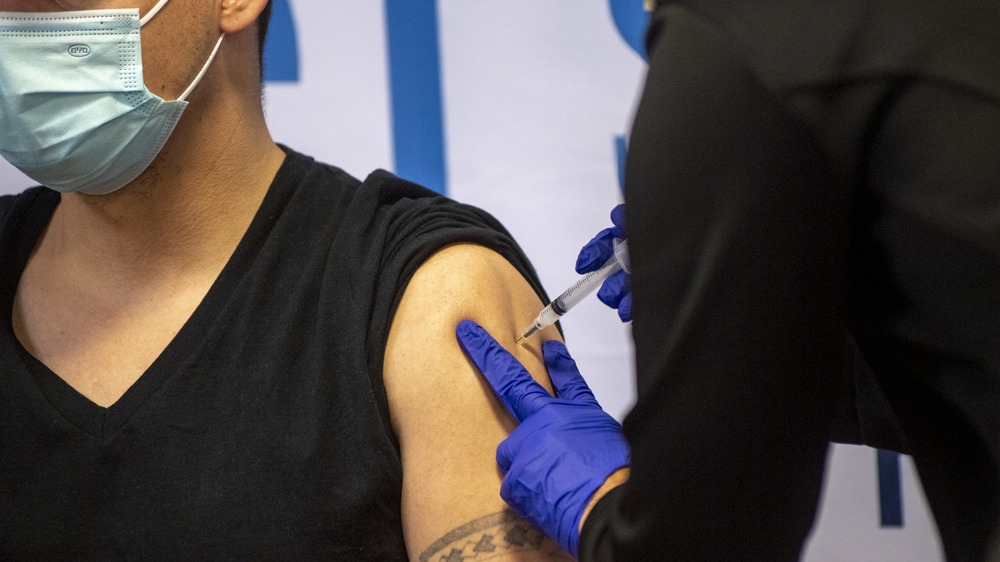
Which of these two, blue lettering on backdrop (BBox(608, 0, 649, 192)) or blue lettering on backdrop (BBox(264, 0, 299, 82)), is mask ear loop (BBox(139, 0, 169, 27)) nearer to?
blue lettering on backdrop (BBox(264, 0, 299, 82))

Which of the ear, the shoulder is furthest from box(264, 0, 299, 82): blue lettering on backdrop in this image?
the shoulder

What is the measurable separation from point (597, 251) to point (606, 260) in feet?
0.06

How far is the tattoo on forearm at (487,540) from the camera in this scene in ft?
3.04

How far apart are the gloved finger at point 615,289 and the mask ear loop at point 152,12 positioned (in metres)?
0.65

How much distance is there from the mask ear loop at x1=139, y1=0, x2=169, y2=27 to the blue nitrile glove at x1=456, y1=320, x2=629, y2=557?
54 centimetres

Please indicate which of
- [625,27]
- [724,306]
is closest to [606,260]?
[724,306]

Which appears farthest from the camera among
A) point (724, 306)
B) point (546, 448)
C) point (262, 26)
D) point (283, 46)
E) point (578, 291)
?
point (283, 46)

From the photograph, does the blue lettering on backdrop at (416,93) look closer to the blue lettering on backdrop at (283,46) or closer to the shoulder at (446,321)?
the blue lettering on backdrop at (283,46)

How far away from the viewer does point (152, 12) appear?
1.04 meters

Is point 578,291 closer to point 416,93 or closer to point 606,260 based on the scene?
point 606,260

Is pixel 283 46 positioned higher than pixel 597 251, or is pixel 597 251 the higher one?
pixel 283 46

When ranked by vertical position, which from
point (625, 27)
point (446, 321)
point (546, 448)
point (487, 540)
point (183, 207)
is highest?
point (625, 27)

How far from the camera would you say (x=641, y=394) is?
2.08 feet

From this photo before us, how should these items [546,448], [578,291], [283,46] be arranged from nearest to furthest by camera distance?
[546,448] → [578,291] → [283,46]
